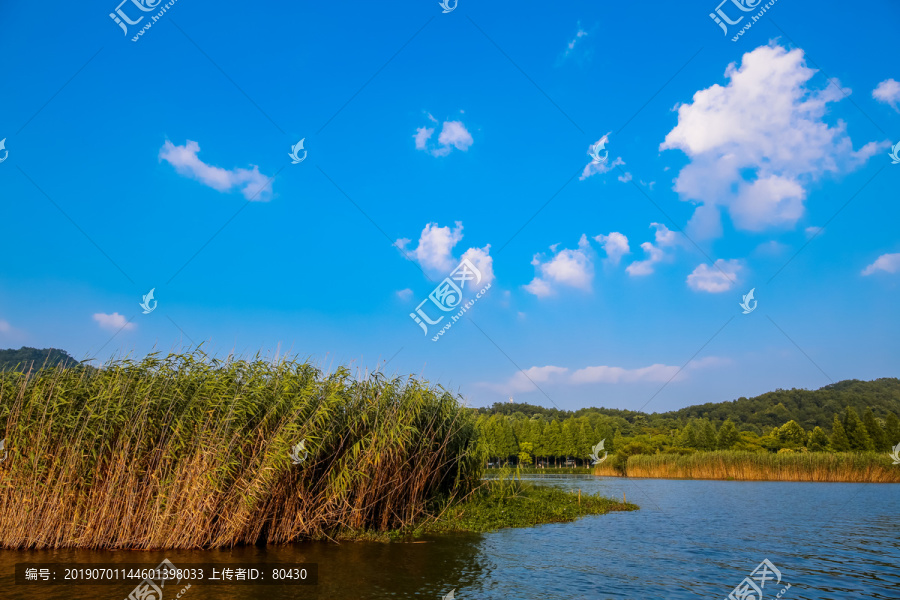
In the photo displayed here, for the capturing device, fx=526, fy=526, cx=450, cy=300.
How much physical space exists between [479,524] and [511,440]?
79.0 metres

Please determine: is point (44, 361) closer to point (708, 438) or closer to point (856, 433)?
point (856, 433)

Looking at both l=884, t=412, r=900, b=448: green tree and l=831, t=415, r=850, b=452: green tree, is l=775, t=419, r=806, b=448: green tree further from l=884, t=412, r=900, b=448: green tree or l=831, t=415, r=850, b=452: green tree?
l=884, t=412, r=900, b=448: green tree

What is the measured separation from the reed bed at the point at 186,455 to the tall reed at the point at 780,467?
138 ft

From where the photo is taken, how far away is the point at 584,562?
13469 millimetres

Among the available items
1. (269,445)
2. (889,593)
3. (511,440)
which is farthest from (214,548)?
(511,440)

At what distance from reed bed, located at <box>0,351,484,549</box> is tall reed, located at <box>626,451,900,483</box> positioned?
42.1m

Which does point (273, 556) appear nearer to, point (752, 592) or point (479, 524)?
point (479, 524)

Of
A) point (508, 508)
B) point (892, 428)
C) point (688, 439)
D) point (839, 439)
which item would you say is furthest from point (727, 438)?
point (508, 508)

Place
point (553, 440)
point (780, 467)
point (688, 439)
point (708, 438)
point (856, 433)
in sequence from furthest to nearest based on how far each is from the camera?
point (553, 440), point (688, 439), point (708, 438), point (856, 433), point (780, 467)

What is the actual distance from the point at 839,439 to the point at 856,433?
2266 millimetres

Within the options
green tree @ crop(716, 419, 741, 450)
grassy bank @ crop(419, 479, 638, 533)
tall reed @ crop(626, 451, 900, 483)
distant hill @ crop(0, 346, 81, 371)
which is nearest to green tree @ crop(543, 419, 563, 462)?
green tree @ crop(716, 419, 741, 450)

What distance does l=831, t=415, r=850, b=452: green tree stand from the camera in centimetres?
6450

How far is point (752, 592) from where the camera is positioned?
10.9 meters

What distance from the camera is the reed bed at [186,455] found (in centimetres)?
1279
